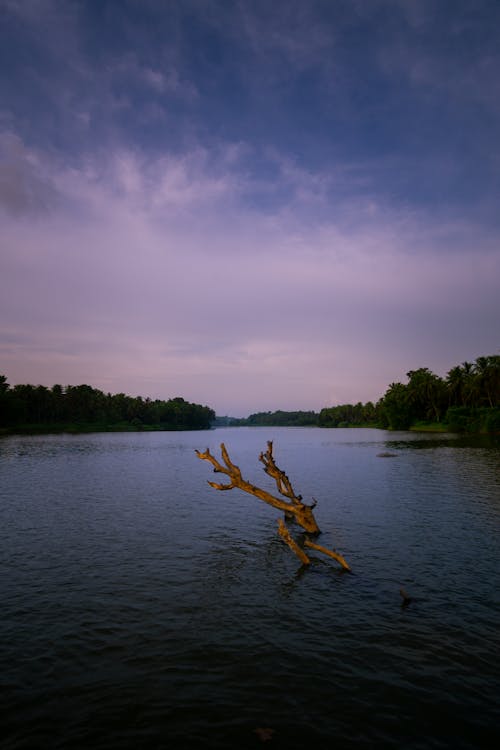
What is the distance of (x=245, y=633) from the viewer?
13.3 meters

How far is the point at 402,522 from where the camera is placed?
27438 millimetres

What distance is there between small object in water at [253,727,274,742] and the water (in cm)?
3

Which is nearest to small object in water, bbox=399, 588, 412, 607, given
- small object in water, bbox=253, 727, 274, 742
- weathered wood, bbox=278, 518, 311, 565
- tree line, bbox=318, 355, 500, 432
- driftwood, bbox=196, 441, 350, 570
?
driftwood, bbox=196, 441, 350, 570

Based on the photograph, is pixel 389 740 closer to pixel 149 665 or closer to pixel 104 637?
pixel 149 665

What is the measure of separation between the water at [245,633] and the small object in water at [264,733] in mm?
33

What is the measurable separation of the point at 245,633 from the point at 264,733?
176 inches

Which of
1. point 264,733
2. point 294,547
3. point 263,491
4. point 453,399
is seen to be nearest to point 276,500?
point 263,491

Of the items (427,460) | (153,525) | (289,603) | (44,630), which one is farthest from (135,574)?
(427,460)

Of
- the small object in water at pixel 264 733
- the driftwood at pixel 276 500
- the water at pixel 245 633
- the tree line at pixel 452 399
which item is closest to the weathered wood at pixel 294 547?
the driftwood at pixel 276 500

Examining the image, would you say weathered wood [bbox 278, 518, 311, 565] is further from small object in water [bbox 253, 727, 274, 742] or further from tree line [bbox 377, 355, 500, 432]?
tree line [bbox 377, 355, 500, 432]

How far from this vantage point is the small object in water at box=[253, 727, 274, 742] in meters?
8.73

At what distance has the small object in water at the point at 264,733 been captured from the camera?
8734 mm

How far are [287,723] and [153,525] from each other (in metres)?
19.6

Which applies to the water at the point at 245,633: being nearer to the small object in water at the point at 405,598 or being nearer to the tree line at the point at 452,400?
the small object in water at the point at 405,598
